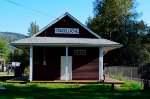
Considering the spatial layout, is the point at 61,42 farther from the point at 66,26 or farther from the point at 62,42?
the point at 66,26

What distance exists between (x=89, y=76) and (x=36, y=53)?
15.8ft

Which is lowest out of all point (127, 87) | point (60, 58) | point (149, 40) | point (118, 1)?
point (127, 87)

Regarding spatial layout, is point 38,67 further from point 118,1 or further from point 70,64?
point 118,1

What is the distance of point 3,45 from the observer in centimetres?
11469

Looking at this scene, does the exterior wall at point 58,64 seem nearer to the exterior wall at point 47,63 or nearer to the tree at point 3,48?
the exterior wall at point 47,63

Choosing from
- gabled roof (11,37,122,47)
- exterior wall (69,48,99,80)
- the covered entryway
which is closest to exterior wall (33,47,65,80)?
the covered entryway

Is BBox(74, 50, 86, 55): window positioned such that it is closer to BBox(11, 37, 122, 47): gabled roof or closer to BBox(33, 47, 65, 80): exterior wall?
BBox(11, 37, 122, 47): gabled roof

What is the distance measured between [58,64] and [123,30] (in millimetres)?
36857

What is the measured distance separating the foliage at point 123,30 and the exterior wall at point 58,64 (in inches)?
1336

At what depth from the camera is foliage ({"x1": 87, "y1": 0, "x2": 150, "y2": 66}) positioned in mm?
65375

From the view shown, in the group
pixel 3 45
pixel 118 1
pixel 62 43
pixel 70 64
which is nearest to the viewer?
pixel 62 43

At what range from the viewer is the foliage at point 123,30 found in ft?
214

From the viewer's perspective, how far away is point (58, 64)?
1244 inches

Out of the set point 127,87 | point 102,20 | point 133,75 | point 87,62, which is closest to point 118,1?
point 102,20
